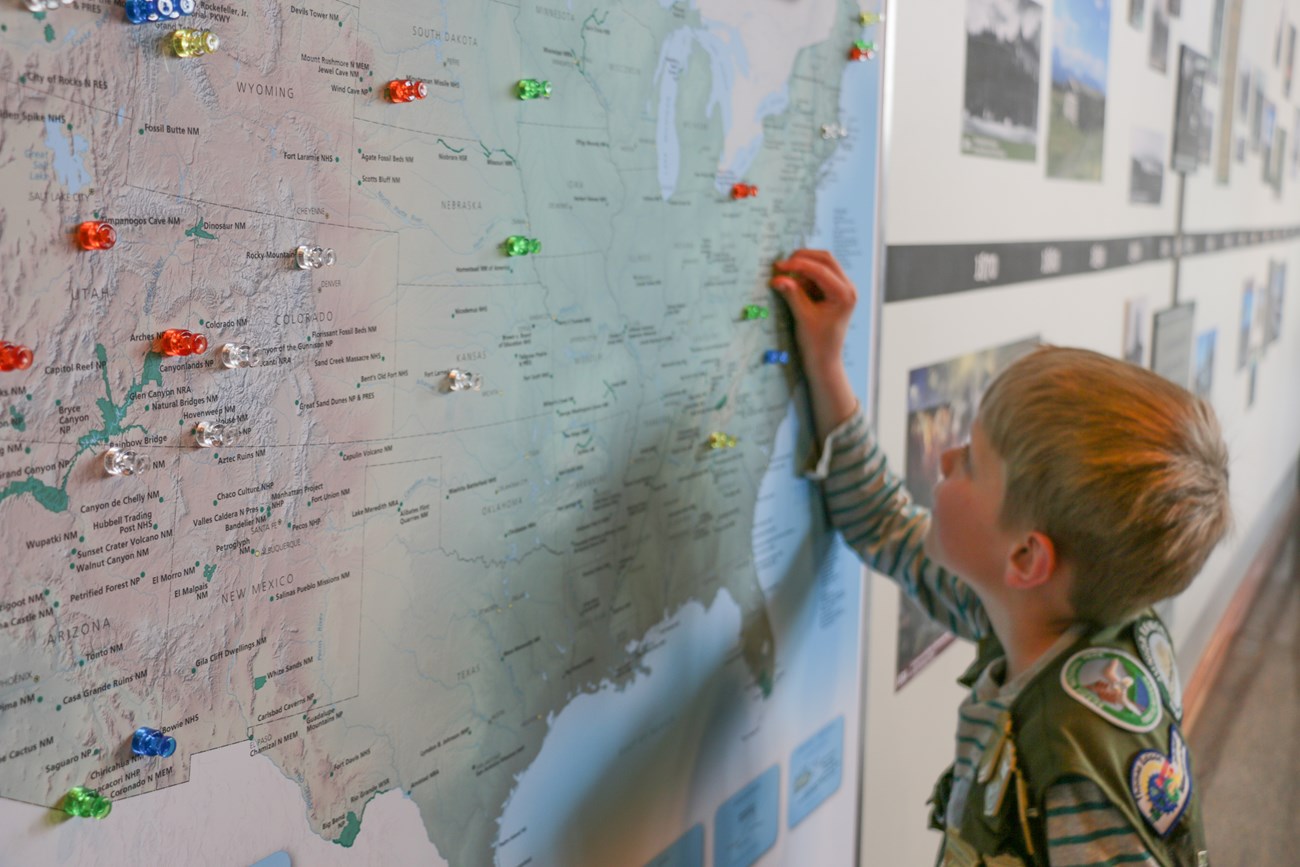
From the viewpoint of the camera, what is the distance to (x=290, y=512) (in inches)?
23.2

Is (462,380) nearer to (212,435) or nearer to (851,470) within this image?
(212,435)

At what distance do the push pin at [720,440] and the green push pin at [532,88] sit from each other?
387 mm

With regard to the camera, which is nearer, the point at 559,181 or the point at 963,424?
the point at 559,181

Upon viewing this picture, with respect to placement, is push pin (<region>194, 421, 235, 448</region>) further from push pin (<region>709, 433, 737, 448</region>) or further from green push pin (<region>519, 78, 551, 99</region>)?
push pin (<region>709, 433, 737, 448</region>)

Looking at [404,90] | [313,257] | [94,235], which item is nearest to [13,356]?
[94,235]

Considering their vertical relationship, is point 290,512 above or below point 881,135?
below

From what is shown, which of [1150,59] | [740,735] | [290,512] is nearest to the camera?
[290,512]

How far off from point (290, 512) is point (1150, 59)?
7.51ft

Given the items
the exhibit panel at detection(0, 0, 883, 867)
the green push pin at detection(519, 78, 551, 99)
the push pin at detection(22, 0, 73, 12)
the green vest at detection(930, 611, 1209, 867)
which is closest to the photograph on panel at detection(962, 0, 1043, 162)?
the exhibit panel at detection(0, 0, 883, 867)

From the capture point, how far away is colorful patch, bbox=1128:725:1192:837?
93 cm

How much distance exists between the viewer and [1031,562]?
1036mm

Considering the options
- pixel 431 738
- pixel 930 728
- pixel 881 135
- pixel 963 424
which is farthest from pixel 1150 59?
pixel 431 738

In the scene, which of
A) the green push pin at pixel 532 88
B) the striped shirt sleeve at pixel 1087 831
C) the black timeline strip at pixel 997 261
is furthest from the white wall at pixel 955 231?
the green push pin at pixel 532 88

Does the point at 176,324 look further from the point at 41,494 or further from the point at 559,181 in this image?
the point at 559,181
